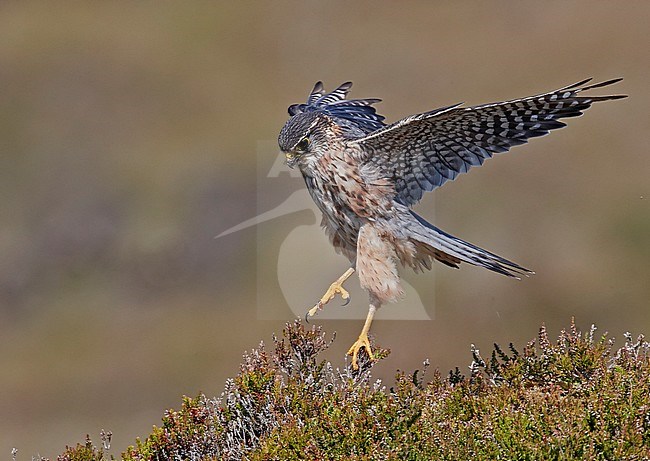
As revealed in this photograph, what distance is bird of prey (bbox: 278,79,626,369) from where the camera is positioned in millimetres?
6512

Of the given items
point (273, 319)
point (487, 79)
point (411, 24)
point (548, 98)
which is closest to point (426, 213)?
point (273, 319)

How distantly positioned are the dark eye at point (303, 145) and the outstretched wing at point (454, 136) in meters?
0.32

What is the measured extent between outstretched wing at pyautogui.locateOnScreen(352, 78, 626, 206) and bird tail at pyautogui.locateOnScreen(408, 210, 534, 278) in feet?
0.95

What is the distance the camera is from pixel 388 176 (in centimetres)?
693

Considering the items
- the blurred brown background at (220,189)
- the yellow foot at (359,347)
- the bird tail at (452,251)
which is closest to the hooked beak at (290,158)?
the bird tail at (452,251)

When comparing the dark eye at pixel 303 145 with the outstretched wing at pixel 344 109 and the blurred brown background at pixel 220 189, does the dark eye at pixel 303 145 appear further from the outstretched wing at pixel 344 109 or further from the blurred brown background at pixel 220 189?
the blurred brown background at pixel 220 189

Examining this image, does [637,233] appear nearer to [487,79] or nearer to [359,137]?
[487,79]

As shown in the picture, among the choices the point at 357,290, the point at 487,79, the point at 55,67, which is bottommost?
the point at 357,290

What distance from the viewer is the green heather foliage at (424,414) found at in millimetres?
4484

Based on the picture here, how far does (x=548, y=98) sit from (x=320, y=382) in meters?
2.05

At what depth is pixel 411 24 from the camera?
25.9 meters

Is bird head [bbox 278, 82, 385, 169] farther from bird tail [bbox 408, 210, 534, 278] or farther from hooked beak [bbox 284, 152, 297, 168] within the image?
bird tail [bbox 408, 210, 534, 278]

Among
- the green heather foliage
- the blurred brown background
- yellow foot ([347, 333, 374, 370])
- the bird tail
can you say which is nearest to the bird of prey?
the bird tail

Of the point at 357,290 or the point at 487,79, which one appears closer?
the point at 357,290
